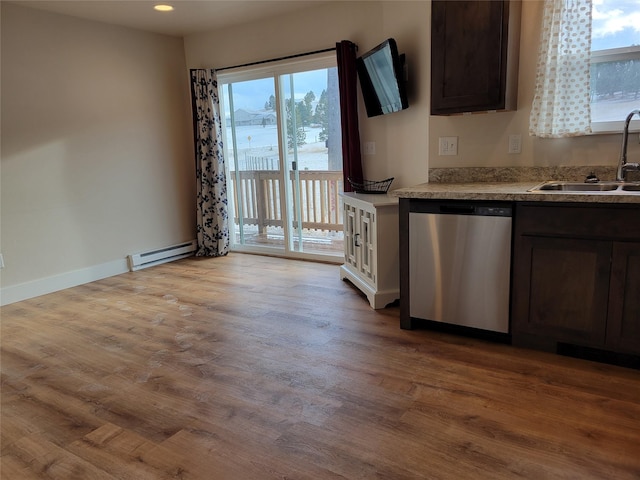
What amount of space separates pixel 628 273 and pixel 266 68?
12.0ft

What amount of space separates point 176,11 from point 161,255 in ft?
7.89

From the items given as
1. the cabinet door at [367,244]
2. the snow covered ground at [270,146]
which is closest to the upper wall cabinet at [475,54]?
the cabinet door at [367,244]

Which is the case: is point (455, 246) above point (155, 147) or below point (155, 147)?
below

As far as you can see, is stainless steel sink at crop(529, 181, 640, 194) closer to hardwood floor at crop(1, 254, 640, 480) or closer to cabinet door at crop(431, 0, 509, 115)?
cabinet door at crop(431, 0, 509, 115)

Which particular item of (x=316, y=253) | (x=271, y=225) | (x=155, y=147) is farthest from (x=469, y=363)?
(x=155, y=147)

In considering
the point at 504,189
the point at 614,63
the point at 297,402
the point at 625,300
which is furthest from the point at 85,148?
the point at 625,300

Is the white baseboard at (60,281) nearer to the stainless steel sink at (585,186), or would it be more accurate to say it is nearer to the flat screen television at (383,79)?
the flat screen television at (383,79)

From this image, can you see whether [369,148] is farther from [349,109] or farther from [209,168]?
[209,168]

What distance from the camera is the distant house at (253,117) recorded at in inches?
188

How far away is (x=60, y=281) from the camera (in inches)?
163

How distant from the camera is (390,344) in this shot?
2.71 m

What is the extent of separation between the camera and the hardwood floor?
1.74m

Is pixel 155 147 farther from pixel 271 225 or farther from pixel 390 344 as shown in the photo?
pixel 390 344

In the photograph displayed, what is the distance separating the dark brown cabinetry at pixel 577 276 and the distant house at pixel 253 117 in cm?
305
